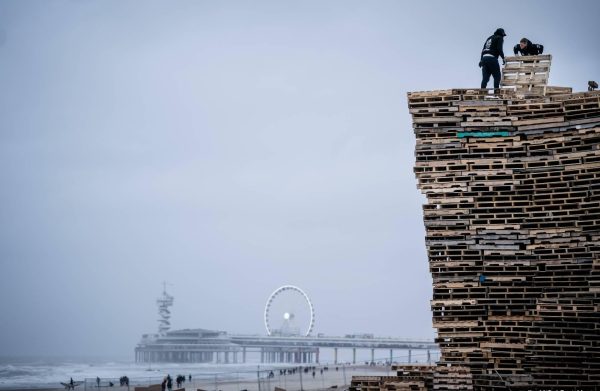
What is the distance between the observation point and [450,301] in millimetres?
19797

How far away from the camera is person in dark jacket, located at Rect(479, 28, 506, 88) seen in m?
21.6

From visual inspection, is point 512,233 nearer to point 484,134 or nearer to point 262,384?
point 484,134

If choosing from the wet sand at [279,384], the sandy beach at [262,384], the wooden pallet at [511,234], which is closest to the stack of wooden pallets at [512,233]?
the wooden pallet at [511,234]

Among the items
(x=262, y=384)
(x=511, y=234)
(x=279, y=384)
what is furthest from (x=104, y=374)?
(x=511, y=234)

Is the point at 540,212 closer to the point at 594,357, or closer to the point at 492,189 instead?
the point at 492,189

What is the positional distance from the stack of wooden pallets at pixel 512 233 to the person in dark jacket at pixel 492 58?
1243 mm

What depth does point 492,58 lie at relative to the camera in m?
21.7

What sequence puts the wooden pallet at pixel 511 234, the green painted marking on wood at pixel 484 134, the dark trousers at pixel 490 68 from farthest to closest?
1. the dark trousers at pixel 490 68
2. the green painted marking on wood at pixel 484 134
3. the wooden pallet at pixel 511 234

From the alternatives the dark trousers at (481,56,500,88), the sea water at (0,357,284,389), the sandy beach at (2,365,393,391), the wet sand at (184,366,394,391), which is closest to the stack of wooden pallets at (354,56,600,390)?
the dark trousers at (481,56,500,88)

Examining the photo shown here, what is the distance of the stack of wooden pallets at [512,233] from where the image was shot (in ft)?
62.4

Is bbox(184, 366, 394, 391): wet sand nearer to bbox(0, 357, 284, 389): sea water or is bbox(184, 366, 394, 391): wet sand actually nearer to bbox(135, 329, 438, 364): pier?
bbox(0, 357, 284, 389): sea water

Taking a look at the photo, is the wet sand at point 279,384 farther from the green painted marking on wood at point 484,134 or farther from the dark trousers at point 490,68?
the dark trousers at point 490,68

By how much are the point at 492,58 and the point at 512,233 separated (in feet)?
17.4

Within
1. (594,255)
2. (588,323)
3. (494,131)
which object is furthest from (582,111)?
(588,323)
